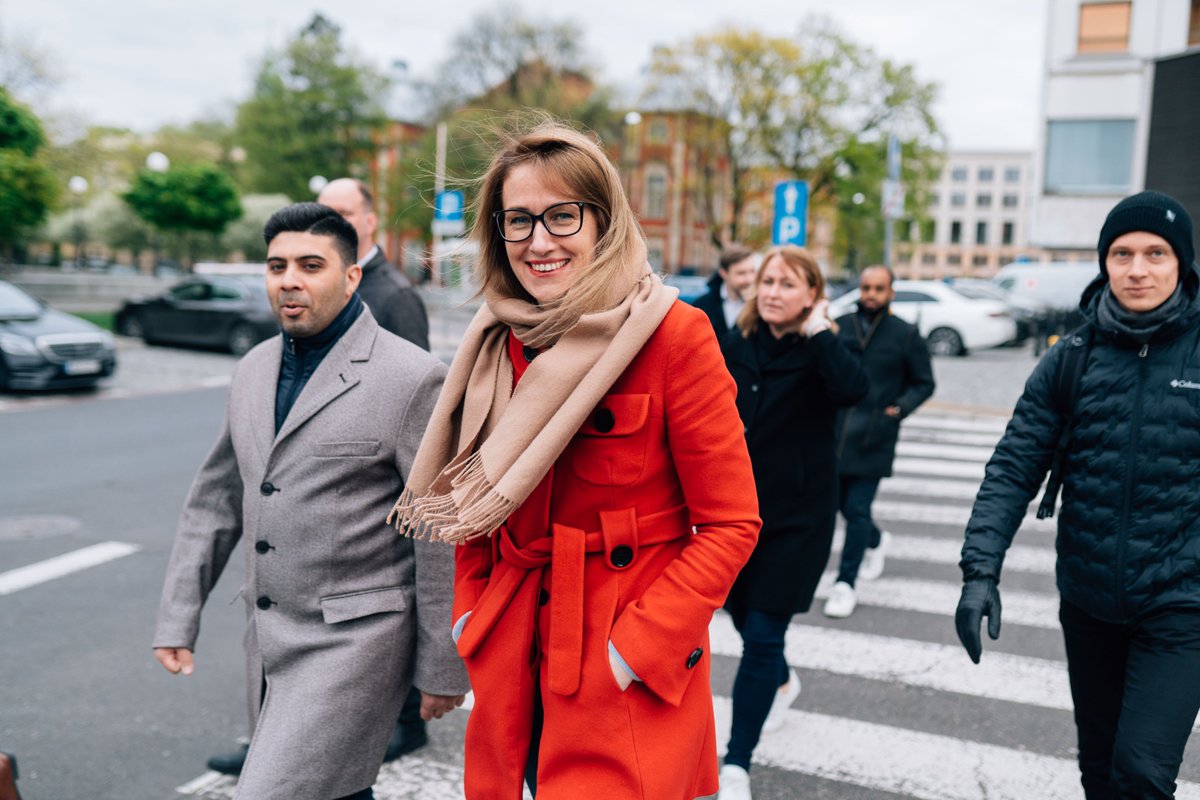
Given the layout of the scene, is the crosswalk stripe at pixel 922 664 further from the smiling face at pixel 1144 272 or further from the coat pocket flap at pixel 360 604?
the coat pocket flap at pixel 360 604

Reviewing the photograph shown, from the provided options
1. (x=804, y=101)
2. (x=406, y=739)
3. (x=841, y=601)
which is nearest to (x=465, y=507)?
(x=406, y=739)

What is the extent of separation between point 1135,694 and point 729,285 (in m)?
3.65

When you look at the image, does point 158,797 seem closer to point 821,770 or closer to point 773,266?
point 821,770

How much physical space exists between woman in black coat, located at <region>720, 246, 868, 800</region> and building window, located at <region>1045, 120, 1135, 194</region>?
3176 centimetres

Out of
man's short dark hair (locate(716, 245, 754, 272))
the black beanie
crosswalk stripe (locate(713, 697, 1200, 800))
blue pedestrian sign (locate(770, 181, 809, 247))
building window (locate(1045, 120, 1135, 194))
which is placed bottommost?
crosswalk stripe (locate(713, 697, 1200, 800))

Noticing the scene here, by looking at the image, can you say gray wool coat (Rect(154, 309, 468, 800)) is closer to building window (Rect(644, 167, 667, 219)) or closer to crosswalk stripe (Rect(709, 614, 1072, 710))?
crosswalk stripe (Rect(709, 614, 1072, 710))

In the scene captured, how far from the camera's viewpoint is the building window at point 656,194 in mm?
62562

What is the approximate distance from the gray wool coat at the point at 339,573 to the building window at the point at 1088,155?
1318 inches

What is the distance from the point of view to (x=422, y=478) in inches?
88.1

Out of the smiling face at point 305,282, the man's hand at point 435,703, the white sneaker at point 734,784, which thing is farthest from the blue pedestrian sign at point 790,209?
the man's hand at point 435,703

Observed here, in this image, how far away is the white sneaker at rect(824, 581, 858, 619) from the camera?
18.9 feet

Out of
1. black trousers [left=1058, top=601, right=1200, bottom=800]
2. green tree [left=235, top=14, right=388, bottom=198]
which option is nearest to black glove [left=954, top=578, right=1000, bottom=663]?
black trousers [left=1058, top=601, right=1200, bottom=800]

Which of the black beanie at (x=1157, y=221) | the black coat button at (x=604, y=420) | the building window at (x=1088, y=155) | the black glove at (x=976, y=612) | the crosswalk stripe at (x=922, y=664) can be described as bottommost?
the crosswalk stripe at (x=922, y=664)

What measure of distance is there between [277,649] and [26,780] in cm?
192
